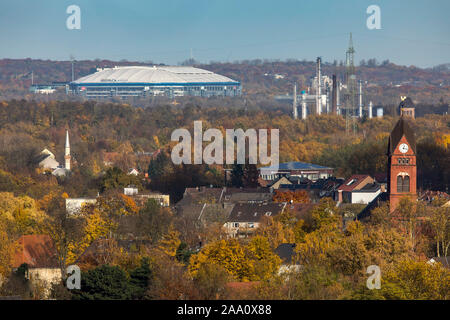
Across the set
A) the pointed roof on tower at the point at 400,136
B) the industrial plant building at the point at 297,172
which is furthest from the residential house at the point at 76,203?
the industrial plant building at the point at 297,172

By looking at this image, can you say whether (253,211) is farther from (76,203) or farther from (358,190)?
(358,190)

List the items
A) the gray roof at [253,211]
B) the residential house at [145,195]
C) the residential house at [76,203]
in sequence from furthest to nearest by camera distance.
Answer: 1. the residential house at [145,195]
2. the gray roof at [253,211]
3. the residential house at [76,203]

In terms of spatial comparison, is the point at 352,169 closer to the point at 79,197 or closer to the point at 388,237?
the point at 79,197

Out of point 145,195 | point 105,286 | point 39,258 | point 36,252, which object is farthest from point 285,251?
point 145,195

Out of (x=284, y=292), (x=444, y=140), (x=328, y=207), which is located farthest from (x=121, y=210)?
(x=444, y=140)

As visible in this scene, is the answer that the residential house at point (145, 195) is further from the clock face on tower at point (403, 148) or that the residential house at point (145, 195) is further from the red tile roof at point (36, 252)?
the red tile roof at point (36, 252)

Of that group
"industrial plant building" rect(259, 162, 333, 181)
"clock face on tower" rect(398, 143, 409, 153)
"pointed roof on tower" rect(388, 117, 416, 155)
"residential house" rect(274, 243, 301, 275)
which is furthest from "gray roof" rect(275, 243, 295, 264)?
"industrial plant building" rect(259, 162, 333, 181)

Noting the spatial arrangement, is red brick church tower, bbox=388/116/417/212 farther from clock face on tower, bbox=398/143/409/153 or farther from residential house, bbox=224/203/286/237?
residential house, bbox=224/203/286/237
